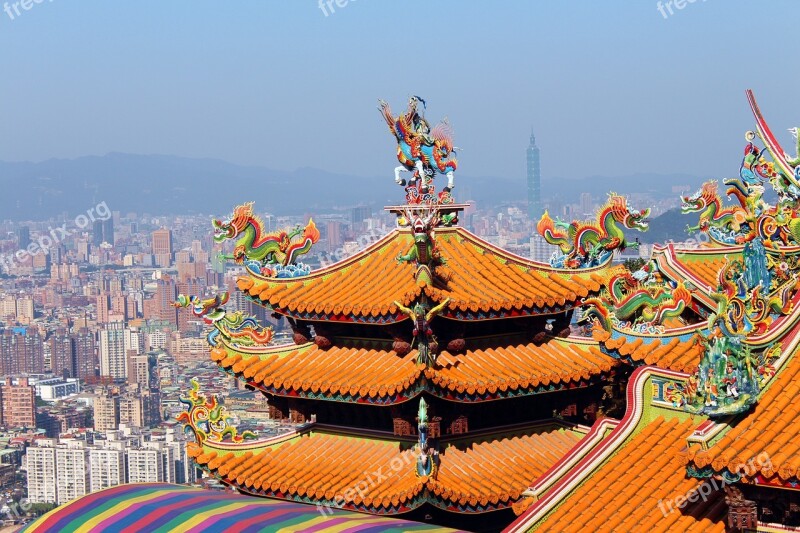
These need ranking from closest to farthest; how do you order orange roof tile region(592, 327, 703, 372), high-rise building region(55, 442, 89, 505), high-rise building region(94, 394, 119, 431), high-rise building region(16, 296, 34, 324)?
orange roof tile region(592, 327, 703, 372)
high-rise building region(55, 442, 89, 505)
high-rise building region(94, 394, 119, 431)
high-rise building region(16, 296, 34, 324)

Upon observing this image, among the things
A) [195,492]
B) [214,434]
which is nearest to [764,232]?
[195,492]

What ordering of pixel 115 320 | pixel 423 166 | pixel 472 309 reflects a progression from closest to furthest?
1. pixel 472 309
2. pixel 423 166
3. pixel 115 320

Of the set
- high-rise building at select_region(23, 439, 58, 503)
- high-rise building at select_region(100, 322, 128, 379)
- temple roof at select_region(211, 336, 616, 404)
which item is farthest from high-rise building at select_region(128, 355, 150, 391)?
temple roof at select_region(211, 336, 616, 404)

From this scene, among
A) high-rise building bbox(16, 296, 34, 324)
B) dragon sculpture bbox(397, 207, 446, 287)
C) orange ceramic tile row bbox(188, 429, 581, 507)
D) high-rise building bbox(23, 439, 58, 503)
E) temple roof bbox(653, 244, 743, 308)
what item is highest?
dragon sculpture bbox(397, 207, 446, 287)

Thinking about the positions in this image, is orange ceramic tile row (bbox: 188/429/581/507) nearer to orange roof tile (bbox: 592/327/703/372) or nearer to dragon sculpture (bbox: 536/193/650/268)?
dragon sculpture (bbox: 536/193/650/268)

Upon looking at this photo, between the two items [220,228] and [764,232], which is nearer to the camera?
[764,232]

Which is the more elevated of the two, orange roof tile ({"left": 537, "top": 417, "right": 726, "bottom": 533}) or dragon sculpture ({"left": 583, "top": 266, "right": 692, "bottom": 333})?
dragon sculpture ({"left": 583, "top": 266, "right": 692, "bottom": 333})

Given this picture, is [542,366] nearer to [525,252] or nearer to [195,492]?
[195,492]
